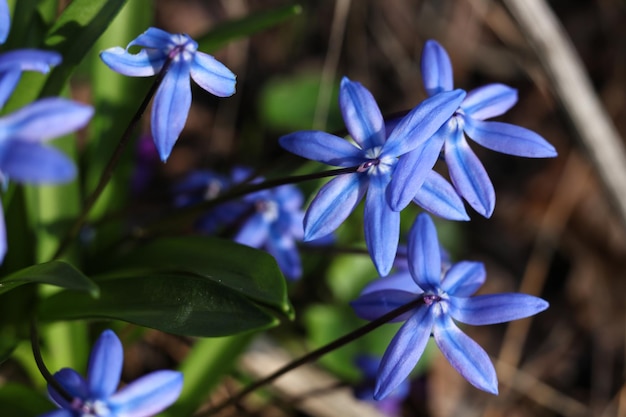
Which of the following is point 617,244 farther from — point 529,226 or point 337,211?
point 337,211

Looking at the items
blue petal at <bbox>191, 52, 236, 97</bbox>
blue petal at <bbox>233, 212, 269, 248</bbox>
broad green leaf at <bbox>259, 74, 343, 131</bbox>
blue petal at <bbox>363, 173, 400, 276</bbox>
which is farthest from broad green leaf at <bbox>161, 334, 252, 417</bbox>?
broad green leaf at <bbox>259, 74, 343, 131</bbox>

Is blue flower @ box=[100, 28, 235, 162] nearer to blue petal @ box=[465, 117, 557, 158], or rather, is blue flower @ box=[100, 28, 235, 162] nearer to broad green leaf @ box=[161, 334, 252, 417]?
blue petal @ box=[465, 117, 557, 158]

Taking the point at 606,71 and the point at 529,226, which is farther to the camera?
the point at 606,71

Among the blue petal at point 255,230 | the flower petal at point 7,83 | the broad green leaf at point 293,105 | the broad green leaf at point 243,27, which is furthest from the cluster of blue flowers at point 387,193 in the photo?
the broad green leaf at point 293,105

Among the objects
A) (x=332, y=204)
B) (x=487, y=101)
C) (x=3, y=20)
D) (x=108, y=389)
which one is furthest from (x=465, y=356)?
(x=3, y=20)

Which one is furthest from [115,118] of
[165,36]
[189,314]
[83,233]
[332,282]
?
[332,282]

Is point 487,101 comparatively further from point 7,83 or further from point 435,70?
point 7,83
